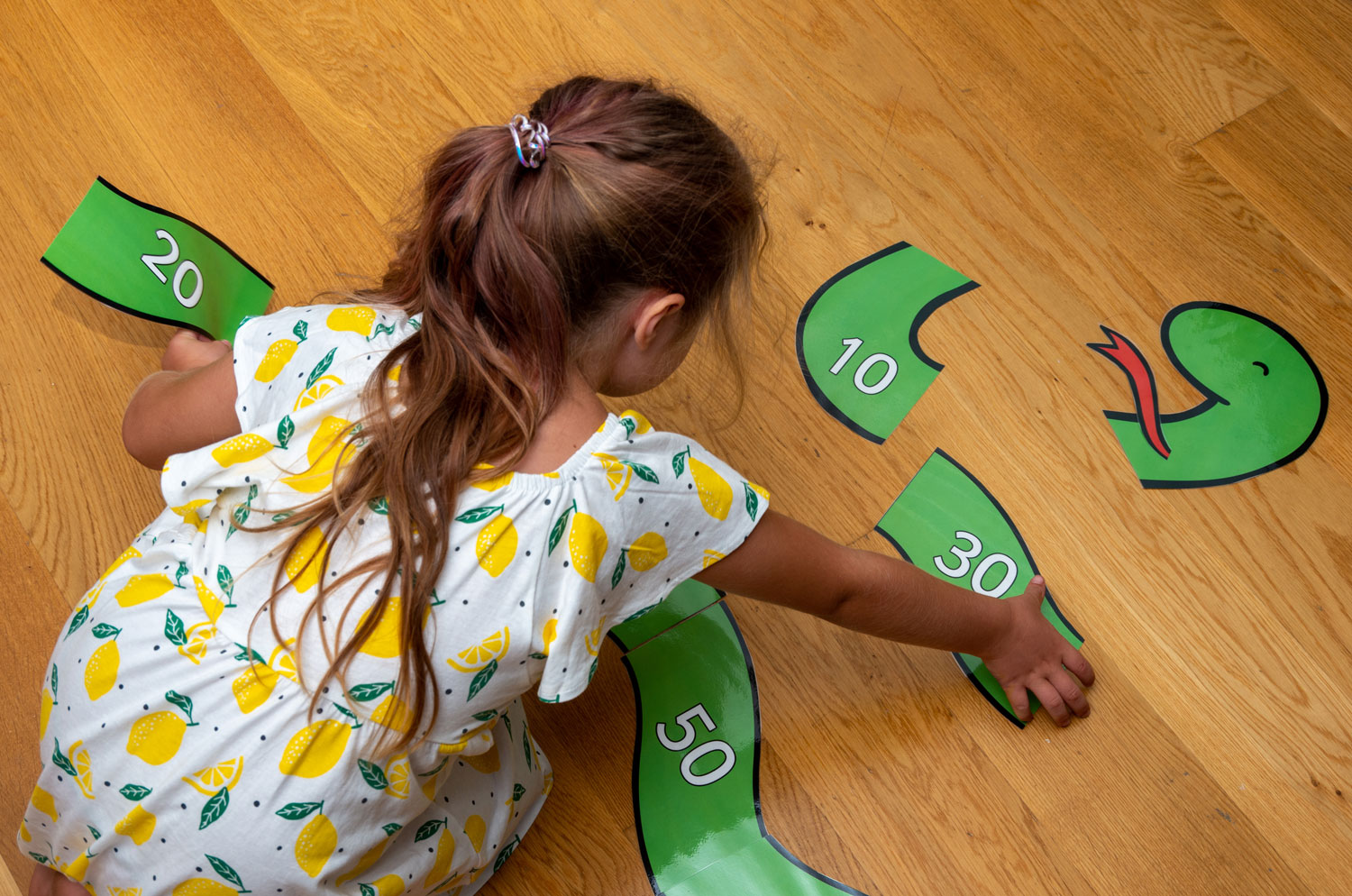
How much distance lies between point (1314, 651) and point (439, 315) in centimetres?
82

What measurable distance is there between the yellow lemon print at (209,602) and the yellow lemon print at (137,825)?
0.42 feet

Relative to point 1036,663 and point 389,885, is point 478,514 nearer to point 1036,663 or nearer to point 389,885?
point 389,885

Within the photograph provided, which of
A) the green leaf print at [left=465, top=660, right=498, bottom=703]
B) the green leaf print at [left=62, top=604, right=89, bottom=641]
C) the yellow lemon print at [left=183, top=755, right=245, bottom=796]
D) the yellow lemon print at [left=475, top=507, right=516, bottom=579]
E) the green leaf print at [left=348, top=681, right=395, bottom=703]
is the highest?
the green leaf print at [left=62, top=604, right=89, bottom=641]

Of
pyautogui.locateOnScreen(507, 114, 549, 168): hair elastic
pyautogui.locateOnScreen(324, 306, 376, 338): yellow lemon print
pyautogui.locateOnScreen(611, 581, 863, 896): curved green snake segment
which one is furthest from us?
pyautogui.locateOnScreen(611, 581, 863, 896): curved green snake segment

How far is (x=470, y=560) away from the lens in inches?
24.4

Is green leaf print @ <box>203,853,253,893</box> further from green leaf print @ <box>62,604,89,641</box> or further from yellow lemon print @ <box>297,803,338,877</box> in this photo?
green leaf print @ <box>62,604,89,641</box>

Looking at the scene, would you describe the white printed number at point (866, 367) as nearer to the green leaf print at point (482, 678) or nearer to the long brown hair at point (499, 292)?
the long brown hair at point (499, 292)

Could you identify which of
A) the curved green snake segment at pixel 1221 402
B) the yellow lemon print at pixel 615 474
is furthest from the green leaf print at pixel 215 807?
the curved green snake segment at pixel 1221 402

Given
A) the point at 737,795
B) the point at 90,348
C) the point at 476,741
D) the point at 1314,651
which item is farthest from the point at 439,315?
the point at 1314,651

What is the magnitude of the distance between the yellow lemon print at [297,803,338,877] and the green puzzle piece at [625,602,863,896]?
30 cm

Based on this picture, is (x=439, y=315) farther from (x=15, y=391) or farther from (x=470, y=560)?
(x=15, y=391)

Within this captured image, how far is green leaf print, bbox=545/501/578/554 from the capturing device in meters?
0.62

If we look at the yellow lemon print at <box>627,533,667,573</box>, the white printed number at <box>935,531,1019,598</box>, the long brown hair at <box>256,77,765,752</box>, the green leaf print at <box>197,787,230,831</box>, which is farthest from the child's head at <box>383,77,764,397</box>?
the white printed number at <box>935,531,1019,598</box>

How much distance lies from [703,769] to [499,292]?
Result: 1.60 feet
